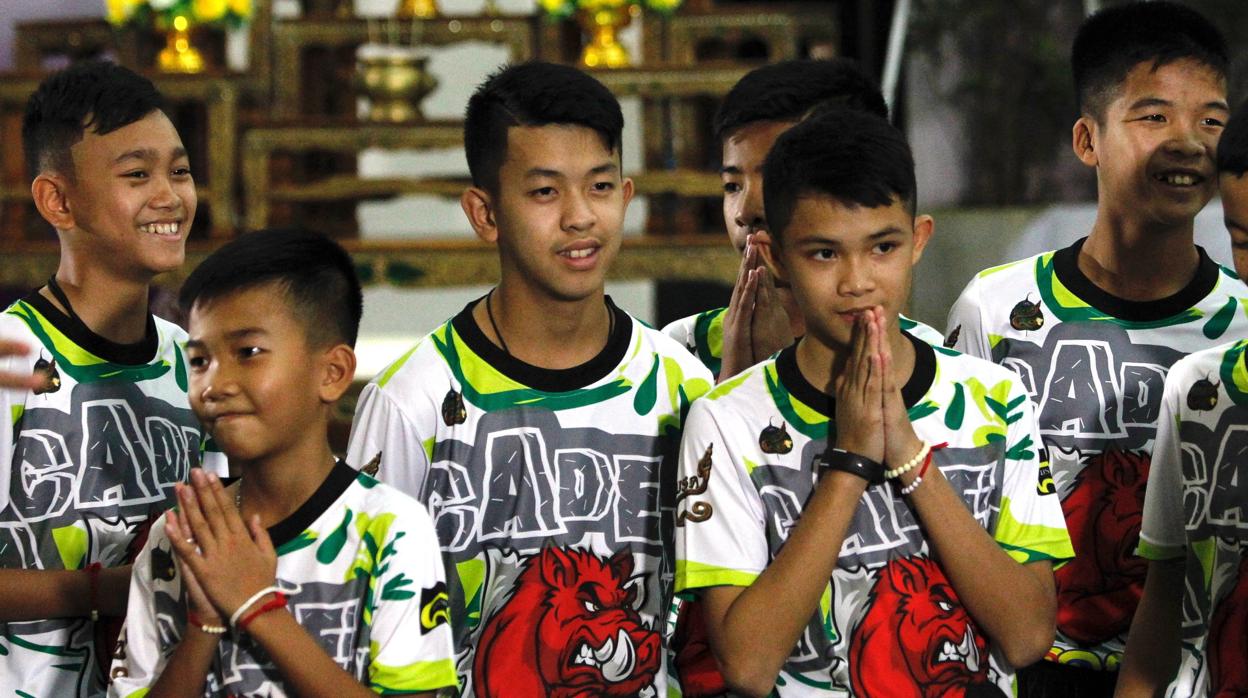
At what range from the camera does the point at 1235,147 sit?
193 centimetres

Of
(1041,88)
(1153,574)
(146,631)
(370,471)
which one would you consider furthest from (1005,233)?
(146,631)

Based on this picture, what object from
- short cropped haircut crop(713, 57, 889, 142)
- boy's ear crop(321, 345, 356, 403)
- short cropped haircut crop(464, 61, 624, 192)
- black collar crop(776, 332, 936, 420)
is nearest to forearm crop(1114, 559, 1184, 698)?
black collar crop(776, 332, 936, 420)

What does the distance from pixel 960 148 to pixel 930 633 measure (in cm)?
402

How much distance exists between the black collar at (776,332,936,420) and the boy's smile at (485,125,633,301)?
32cm

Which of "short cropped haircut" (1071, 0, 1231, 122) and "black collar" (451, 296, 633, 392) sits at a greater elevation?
"short cropped haircut" (1071, 0, 1231, 122)

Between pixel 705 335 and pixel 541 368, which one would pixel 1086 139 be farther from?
pixel 541 368

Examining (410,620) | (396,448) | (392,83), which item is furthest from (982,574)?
(392,83)

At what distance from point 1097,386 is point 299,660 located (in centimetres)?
126

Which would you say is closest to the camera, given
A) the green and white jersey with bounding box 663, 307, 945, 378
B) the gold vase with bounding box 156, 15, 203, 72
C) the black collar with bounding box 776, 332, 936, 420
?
the black collar with bounding box 776, 332, 936, 420

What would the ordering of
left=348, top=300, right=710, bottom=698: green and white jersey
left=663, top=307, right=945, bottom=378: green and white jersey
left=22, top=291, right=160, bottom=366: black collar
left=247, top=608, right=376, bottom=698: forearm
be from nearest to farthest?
1. left=247, top=608, right=376, bottom=698: forearm
2. left=348, top=300, right=710, bottom=698: green and white jersey
3. left=22, top=291, right=160, bottom=366: black collar
4. left=663, top=307, right=945, bottom=378: green and white jersey

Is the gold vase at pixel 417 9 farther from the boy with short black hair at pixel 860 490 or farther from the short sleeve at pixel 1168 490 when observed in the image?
the short sleeve at pixel 1168 490

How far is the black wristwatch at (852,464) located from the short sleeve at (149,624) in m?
0.81

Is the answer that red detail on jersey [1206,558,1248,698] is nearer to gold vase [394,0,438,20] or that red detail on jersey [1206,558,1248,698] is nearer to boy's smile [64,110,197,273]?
boy's smile [64,110,197,273]

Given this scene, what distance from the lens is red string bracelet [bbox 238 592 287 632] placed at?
1.73 metres
